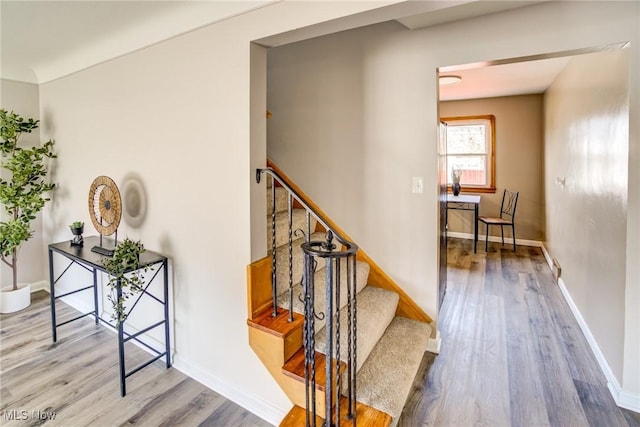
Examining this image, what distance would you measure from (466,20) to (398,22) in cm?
45

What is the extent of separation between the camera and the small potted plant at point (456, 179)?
5.83 m

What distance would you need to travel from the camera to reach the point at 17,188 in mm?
2973

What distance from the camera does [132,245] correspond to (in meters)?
2.15

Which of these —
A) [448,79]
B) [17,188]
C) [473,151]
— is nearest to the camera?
[17,188]

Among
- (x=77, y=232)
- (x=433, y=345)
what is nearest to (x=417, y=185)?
(x=433, y=345)

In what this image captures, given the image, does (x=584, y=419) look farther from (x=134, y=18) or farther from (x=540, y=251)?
(x=540, y=251)

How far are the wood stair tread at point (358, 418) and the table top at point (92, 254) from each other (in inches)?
49.5

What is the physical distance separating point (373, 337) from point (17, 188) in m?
3.27

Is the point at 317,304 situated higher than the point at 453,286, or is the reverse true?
the point at 317,304

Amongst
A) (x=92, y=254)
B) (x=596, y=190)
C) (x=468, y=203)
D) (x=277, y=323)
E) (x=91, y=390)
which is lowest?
(x=91, y=390)

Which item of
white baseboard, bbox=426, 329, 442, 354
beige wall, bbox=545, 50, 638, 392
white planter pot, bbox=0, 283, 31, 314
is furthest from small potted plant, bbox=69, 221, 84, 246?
beige wall, bbox=545, 50, 638, 392

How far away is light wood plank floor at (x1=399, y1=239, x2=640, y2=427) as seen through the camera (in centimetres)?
189

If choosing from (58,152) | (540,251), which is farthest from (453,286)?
(58,152)

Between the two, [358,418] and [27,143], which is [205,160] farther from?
[27,143]
